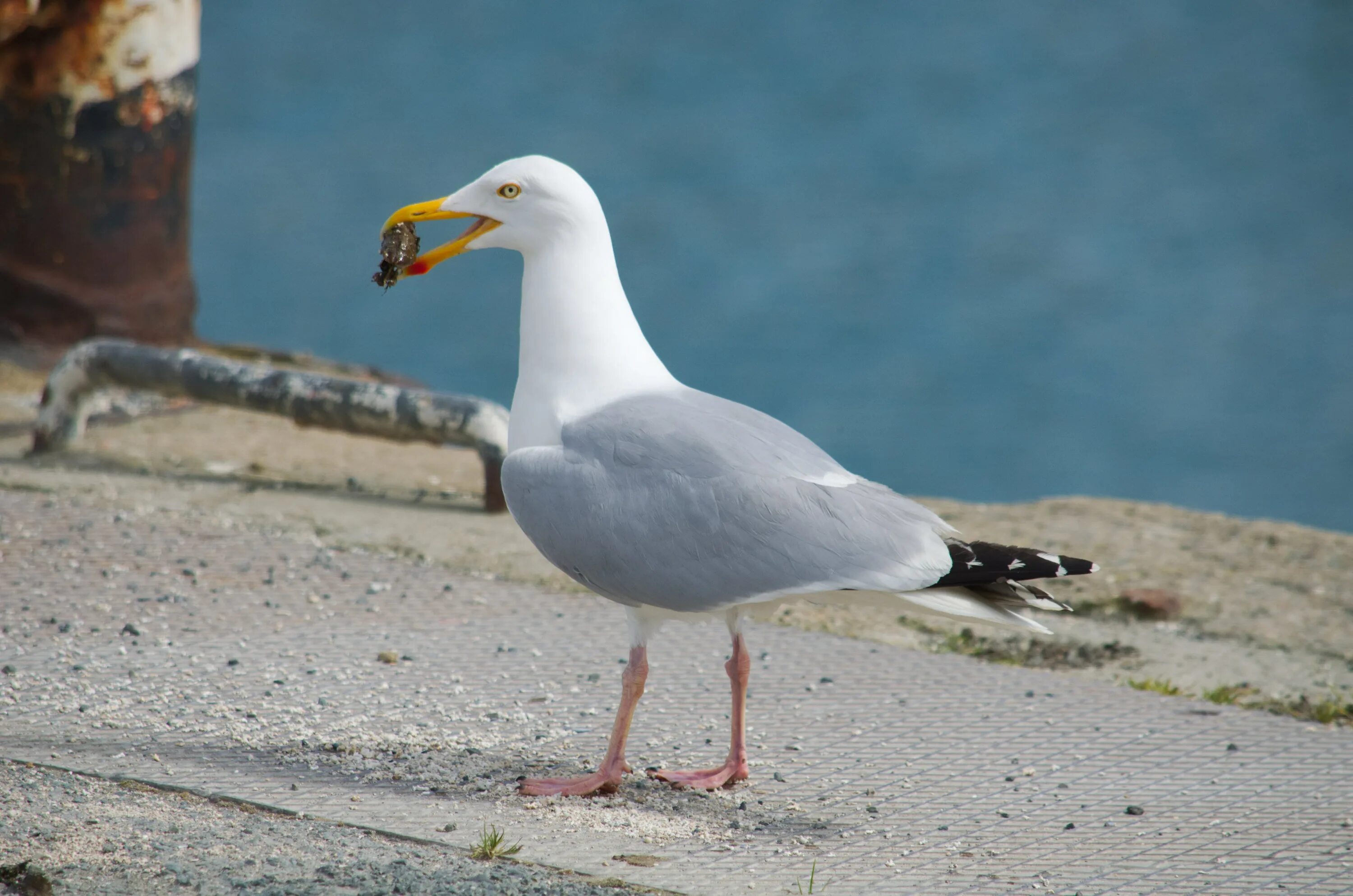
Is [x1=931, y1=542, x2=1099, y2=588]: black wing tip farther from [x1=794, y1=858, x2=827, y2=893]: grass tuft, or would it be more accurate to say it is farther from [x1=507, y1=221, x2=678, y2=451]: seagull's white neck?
[x1=507, y1=221, x2=678, y2=451]: seagull's white neck

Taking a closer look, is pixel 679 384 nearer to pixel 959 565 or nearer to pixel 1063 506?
pixel 959 565

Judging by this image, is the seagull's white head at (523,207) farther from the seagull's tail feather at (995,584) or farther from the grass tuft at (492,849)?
the grass tuft at (492,849)

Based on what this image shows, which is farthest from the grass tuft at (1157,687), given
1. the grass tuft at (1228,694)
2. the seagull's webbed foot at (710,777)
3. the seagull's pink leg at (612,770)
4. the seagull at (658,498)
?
the seagull's pink leg at (612,770)

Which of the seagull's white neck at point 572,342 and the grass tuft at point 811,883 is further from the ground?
the seagull's white neck at point 572,342

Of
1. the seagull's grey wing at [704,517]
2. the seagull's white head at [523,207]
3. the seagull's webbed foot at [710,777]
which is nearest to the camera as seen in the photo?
the seagull's grey wing at [704,517]

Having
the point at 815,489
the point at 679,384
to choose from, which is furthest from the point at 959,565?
the point at 679,384

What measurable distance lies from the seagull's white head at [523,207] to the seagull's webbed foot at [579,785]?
3.10 feet

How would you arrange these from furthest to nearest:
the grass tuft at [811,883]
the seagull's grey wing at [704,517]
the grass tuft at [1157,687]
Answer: the grass tuft at [1157,687], the seagull's grey wing at [704,517], the grass tuft at [811,883]

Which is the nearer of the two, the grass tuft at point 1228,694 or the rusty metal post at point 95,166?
the grass tuft at point 1228,694

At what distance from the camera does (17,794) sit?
240 cm

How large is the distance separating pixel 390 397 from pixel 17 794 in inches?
101

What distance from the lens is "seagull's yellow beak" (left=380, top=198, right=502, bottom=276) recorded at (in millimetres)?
2814

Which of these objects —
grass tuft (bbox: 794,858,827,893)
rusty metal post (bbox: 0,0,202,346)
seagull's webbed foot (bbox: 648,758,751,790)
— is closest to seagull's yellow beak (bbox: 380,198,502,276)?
seagull's webbed foot (bbox: 648,758,751,790)

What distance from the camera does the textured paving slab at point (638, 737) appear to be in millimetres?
2393
